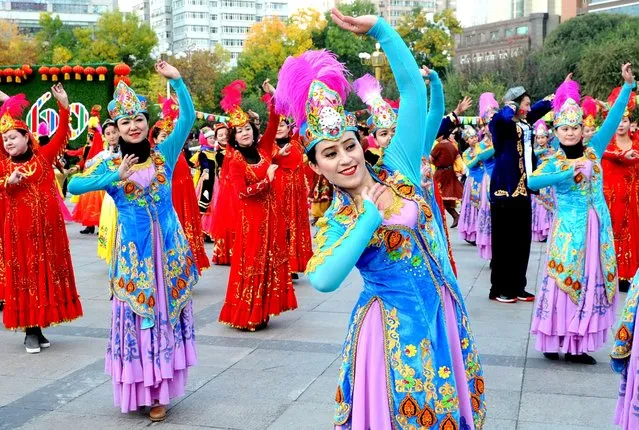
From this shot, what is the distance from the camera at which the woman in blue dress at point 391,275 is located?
2.87 m

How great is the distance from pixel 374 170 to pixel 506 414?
7.88 feet

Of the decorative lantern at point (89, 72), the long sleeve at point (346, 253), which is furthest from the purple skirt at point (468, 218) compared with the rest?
the long sleeve at point (346, 253)

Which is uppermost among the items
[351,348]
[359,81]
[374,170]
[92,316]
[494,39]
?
[494,39]

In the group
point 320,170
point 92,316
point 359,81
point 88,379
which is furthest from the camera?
point 92,316

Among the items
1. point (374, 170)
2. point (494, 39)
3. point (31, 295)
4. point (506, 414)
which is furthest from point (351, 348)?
point (494, 39)

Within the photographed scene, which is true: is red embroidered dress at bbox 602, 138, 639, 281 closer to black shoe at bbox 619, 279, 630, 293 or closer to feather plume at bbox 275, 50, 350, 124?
black shoe at bbox 619, 279, 630, 293

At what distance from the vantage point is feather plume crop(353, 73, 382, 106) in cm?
364

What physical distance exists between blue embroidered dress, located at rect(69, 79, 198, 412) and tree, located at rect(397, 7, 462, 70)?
57.4 meters

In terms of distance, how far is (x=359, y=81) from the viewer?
363 centimetres

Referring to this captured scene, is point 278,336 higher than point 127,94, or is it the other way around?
point 127,94

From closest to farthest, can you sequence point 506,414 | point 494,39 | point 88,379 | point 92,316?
point 506,414
point 88,379
point 92,316
point 494,39

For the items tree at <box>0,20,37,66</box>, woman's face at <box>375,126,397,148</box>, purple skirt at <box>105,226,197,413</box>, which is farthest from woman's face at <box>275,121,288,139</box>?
tree at <box>0,20,37,66</box>

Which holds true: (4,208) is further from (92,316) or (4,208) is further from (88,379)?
(88,379)

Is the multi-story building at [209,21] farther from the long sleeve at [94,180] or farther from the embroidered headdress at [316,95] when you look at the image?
the embroidered headdress at [316,95]
